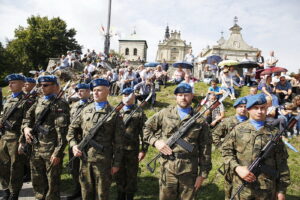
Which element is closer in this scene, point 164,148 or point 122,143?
point 164,148

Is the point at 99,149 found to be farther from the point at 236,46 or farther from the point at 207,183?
the point at 236,46

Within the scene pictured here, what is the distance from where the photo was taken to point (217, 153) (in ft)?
24.1

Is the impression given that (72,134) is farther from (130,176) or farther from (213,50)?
(213,50)

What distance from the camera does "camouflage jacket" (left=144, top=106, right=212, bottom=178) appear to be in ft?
11.0

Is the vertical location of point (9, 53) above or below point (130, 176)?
above

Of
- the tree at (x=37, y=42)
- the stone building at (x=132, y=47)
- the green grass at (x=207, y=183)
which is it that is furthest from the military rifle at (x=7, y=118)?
the stone building at (x=132, y=47)

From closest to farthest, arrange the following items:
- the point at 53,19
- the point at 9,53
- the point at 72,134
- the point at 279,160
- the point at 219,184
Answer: the point at 279,160, the point at 72,134, the point at 219,184, the point at 9,53, the point at 53,19

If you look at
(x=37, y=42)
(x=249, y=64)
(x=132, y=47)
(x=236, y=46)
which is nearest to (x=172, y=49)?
(x=132, y=47)

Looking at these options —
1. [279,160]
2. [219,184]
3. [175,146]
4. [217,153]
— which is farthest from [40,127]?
[217,153]

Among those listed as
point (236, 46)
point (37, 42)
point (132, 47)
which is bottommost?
point (37, 42)

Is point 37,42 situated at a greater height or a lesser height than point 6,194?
greater

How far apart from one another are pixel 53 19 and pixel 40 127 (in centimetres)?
4690

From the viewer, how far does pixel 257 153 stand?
121 inches

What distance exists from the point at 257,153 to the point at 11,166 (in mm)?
5046
